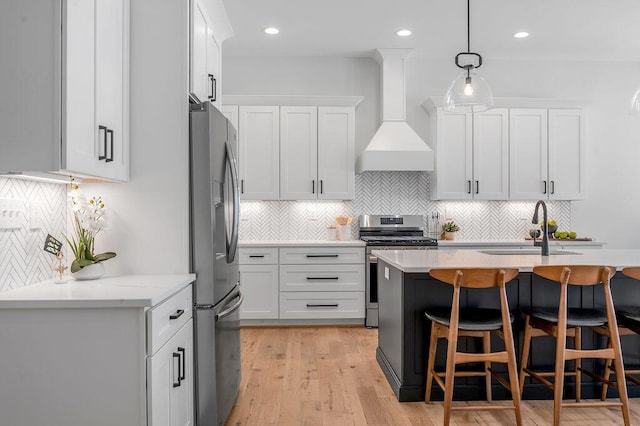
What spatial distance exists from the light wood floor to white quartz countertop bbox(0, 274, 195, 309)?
1056 millimetres

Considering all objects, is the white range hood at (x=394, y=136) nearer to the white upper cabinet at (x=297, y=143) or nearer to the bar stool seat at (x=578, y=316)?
the white upper cabinet at (x=297, y=143)

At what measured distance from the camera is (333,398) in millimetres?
3076

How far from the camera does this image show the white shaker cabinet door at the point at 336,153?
17.0 feet

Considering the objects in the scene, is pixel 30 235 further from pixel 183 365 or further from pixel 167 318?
pixel 183 365

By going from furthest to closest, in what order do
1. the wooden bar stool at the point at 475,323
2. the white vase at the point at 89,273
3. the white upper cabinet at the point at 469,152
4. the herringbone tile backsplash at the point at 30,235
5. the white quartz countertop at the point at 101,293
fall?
the white upper cabinet at the point at 469,152, the wooden bar stool at the point at 475,323, the white vase at the point at 89,273, the herringbone tile backsplash at the point at 30,235, the white quartz countertop at the point at 101,293

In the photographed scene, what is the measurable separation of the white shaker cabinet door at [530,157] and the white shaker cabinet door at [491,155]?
115 millimetres

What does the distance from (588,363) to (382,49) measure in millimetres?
3688

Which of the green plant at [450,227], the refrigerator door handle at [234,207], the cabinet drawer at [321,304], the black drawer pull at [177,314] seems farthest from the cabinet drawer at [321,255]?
the black drawer pull at [177,314]

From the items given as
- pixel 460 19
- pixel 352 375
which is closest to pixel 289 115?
pixel 460 19

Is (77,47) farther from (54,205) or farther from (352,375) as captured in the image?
(352,375)

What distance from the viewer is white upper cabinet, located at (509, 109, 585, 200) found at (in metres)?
5.34

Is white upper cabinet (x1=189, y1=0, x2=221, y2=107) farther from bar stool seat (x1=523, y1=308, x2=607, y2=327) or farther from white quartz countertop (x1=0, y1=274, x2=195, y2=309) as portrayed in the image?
bar stool seat (x1=523, y1=308, x2=607, y2=327)

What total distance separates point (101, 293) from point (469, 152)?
4344 millimetres

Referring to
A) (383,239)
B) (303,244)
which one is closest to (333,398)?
(303,244)
